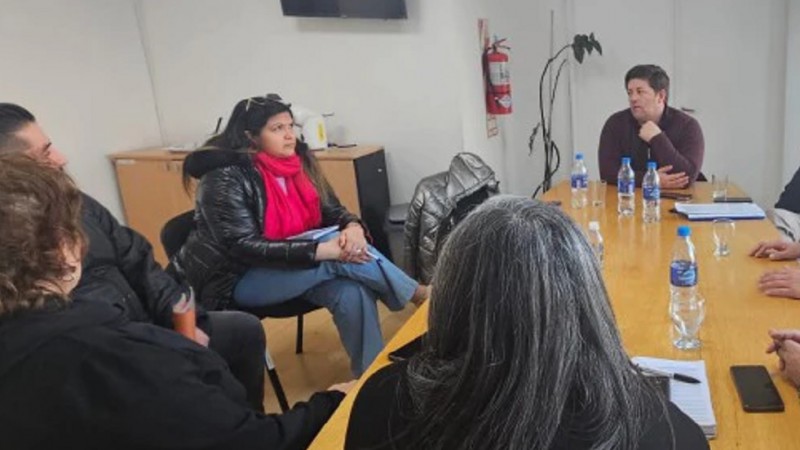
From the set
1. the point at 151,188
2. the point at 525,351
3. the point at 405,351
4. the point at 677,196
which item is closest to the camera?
the point at 525,351

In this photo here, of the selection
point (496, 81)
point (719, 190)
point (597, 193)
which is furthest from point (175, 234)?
point (496, 81)

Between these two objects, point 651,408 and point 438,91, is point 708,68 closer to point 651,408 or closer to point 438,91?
point 438,91

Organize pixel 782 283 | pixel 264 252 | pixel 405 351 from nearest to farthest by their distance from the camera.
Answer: pixel 405 351 < pixel 782 283 < pixel 264 252

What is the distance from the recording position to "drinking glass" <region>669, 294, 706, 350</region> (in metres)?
1.35

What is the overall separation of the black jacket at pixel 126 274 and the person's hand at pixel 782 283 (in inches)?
65.3

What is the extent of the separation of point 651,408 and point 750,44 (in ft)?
13.3

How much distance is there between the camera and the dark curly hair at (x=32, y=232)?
105cm

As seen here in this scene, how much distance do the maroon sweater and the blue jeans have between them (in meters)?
1.49

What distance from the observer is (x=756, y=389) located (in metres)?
1.14

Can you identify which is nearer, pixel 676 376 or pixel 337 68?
pixel 676 376

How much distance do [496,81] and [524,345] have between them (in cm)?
363

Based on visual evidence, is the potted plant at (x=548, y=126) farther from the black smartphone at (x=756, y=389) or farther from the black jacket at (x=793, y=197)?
the black smartphone at (x=756, y=389)

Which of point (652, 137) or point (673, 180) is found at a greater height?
point (652, 137)

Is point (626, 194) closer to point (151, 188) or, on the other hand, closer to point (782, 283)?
point (782, 283)
